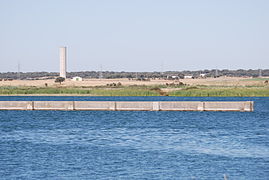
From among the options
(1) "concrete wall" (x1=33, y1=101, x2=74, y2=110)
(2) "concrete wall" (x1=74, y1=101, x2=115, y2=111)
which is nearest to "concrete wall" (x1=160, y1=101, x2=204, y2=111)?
(2) "concrete wall" (x1=74, y1=101, x2=115, y2=111)

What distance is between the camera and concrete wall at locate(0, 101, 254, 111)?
7881cm

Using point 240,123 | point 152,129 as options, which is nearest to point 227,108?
point 240,123

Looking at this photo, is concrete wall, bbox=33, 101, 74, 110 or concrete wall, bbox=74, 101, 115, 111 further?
concrete wall, bbox=33, 101, 74, 110

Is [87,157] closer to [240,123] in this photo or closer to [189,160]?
[189,160]

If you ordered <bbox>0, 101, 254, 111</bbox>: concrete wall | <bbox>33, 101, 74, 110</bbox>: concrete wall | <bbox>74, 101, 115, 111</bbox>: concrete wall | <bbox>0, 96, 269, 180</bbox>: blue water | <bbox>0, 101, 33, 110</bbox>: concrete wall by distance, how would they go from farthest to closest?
<bbox>0, 101, 33, 110</bbox>: concrete wall < <bbox>33, 101, 74, 110</bbox>: concrete wall < <bbox>74, 101, 115, 111</bbox>: concrete wall < <bbox>0, 101, 254, 111</bbox>: concrete wall < <bbox>0, 96, 269, 180</bbox>: blue water

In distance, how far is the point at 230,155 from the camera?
128 feet

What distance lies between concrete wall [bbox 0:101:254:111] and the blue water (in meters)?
7.83

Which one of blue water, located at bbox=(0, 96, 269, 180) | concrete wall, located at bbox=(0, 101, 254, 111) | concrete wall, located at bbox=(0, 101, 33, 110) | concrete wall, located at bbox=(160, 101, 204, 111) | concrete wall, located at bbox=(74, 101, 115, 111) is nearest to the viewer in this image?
blue water, located at bbox=(0, 96, 269, 180)

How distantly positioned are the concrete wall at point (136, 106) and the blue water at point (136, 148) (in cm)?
783

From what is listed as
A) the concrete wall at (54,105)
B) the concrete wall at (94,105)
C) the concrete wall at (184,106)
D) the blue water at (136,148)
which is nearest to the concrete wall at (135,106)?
the concrete wall at (94,105)

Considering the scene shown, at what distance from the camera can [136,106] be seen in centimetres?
8044

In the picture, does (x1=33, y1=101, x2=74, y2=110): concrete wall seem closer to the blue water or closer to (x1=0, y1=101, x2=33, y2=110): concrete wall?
(x1=0, y1=101, x2=33, y2=110): concrete wall

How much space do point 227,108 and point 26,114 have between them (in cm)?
2819

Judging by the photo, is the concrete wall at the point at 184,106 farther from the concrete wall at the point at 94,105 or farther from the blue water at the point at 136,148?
the blue water at the point at 136,148
